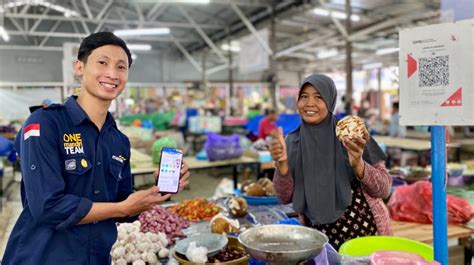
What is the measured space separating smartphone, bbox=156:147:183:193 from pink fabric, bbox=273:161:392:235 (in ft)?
2.65

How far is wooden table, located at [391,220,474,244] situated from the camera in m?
2.91

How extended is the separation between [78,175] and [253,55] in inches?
400

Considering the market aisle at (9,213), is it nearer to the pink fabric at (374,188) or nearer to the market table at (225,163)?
the market table at (225,163)

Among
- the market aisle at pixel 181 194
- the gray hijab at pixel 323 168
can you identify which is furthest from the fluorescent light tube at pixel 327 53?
the gray hijab at pixel 323 168

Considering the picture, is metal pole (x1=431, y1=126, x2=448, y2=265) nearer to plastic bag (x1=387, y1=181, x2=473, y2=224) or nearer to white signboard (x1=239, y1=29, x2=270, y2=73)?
plastic bag (x1=387, y1=181, x2=473, y2=224)

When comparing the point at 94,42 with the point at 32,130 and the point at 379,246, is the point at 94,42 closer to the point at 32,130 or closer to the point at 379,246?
the point at 32,130

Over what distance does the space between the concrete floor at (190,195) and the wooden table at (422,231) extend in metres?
0.21

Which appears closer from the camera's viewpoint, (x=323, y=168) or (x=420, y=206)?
(x=323, y=168)

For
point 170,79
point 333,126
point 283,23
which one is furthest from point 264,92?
point 333,126

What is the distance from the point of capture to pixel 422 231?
307 cm

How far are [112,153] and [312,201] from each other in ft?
3.84

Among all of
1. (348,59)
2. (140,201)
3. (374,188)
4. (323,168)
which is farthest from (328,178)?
(348,59)

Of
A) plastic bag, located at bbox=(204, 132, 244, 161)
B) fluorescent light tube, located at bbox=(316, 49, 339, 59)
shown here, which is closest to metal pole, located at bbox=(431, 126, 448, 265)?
plastic bag, located at bbox=(204, 132, 244, 161)

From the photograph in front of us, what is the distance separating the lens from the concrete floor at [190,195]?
3.27m
